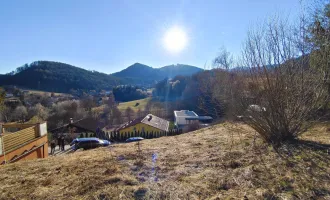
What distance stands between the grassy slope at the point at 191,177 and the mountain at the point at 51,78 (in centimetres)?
7048

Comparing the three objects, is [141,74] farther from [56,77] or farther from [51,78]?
[51,78]

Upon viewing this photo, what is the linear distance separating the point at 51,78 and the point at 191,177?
244ft

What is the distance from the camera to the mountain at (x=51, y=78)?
61781 mm

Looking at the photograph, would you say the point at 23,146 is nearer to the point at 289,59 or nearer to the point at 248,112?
the point at 248,112

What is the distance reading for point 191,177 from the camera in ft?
9.02

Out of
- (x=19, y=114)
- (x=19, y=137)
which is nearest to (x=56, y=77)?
(x=19, y=114)

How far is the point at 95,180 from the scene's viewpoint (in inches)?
110

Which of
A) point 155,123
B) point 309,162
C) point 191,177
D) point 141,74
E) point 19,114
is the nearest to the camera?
point 191,177

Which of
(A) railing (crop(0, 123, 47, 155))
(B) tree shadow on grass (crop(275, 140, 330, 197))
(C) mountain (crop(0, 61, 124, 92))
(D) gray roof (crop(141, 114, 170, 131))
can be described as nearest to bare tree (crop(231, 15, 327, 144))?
(B) tree shadow on grass (crop(275, 140, 330, 197))

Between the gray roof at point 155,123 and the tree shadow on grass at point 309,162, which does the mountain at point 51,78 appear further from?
the tree shadow on grass at point 309,162

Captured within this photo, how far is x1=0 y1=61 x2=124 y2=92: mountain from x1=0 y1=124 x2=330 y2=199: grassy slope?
7048 centimetres

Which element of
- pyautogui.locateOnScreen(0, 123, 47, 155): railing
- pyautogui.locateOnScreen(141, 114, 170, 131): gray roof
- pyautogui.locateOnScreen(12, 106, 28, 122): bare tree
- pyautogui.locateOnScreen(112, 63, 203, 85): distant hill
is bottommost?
pyautogui.locateOnScreen(141, 114, 170, 131): gray roof

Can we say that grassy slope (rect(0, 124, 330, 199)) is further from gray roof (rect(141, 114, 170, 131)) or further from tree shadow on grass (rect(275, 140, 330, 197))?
gray roof (rect(141, 114, 170, 131))

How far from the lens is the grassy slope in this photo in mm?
2299
